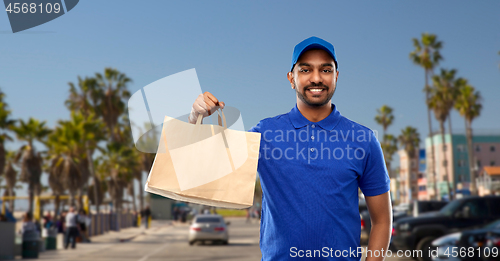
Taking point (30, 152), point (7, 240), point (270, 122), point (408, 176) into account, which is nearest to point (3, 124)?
point (30, 152)

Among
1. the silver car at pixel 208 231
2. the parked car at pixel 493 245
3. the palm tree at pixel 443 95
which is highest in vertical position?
the palm tree at pixel 443 95

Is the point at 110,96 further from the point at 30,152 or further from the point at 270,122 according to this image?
the point at 270,122

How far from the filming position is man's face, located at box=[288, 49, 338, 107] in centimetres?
219

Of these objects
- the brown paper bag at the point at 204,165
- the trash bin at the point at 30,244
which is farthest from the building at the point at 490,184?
the brown paper bag at the point at 204,165

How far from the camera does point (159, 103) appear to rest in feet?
6.78

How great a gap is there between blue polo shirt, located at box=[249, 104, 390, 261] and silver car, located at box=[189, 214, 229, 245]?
70.9 ft

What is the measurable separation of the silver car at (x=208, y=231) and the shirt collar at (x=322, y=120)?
851 inches

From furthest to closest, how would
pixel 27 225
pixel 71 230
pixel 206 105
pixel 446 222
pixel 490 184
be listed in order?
pixel 490 184, pixel 71 230, pixel 27 225, pixel 446 222, pixel 206 105

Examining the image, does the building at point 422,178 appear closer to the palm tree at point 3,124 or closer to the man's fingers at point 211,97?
the palm tree at point 3,124

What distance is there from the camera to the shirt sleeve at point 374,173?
2189mm

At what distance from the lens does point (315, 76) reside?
7.12ft

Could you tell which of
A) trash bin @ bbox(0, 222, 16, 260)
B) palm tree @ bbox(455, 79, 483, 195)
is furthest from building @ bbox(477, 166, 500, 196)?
trash bin @ bbox(0, 222, 16, 260)

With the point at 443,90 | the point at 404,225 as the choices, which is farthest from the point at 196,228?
the point at 443,90

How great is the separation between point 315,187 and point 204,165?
46cm
